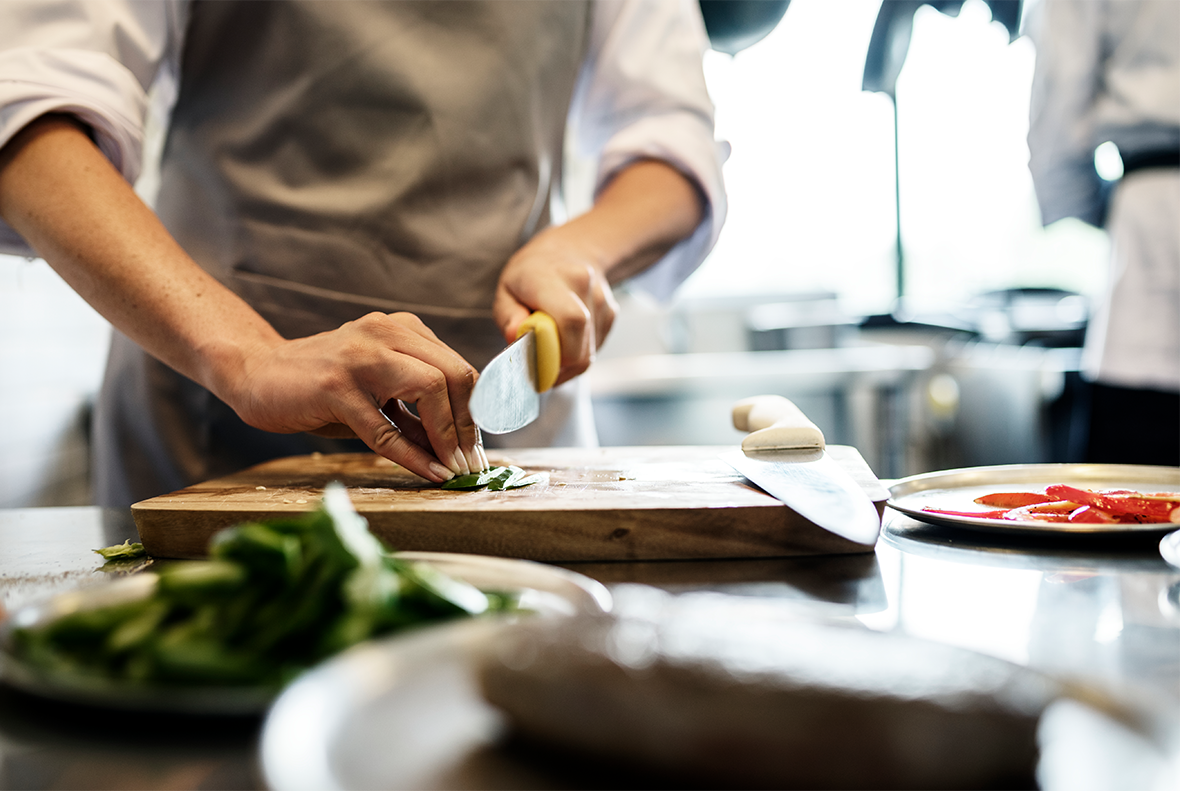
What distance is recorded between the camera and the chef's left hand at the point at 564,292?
3.77ft

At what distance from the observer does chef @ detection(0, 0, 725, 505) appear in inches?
39.7

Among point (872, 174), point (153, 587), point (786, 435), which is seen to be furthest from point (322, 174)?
point (872, 174)

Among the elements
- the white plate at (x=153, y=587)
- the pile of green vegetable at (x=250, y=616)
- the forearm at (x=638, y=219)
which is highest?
the forearm at (x=638, y=219)

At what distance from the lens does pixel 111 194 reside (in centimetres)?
101

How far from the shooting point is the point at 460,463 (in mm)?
995

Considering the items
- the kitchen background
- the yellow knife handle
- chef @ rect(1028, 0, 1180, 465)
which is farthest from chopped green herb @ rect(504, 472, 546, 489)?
the kitchen background

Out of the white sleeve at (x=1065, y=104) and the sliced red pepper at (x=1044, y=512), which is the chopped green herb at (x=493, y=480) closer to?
the sliced red pepper at (x=1044, y=512)

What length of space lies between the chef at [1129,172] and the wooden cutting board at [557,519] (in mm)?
1234

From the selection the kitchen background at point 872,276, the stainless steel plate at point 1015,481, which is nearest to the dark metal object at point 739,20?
the kitchen background at point 872,276

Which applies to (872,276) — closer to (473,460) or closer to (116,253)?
(473,460)

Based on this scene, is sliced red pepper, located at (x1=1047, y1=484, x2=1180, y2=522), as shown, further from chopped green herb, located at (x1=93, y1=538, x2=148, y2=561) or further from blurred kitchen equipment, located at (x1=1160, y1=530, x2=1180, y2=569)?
chopped green herb, located at (x1=93, y1=538, x2=148, y2=561)

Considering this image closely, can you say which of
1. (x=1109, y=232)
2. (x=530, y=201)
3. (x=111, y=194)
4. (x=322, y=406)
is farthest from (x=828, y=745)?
(x=1109, y=232)

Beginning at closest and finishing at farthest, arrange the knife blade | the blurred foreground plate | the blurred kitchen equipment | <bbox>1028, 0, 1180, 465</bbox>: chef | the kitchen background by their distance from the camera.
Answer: the blurred foreground plate, the blurred kitchen equipment, the knife blade, <bbox>1028, 0, 1180, 465</bbox>: chef, the kitchen background

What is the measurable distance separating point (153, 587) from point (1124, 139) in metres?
2.06
